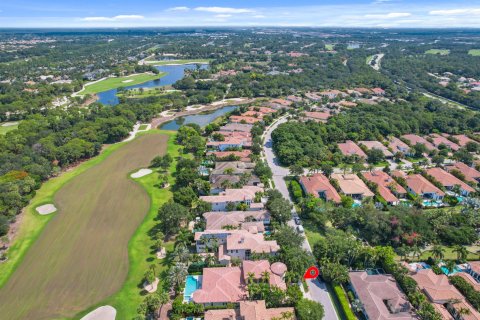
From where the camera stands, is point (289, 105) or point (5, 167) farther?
point (289, 105)

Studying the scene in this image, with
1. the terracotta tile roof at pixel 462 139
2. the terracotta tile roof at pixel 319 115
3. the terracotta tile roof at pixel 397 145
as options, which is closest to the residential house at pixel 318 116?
the terracotta tile roof at pixel 319 115

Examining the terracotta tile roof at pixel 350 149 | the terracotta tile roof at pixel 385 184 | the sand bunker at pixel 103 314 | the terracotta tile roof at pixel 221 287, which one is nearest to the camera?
the terracotta tile roof at pixel 221 287

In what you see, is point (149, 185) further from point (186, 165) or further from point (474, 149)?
point (474, 149)

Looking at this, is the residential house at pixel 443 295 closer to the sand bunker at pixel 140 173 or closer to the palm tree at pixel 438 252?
the palm tree at pixel 438 252

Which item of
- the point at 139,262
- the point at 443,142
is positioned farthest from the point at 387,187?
the point at 139,262

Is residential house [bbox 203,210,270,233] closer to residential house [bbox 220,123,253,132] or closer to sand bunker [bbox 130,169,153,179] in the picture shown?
sand bunker [bbox 130,169,153,179]

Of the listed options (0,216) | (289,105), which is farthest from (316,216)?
(289,105)

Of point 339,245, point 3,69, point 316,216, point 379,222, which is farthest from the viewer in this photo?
point 3,69
